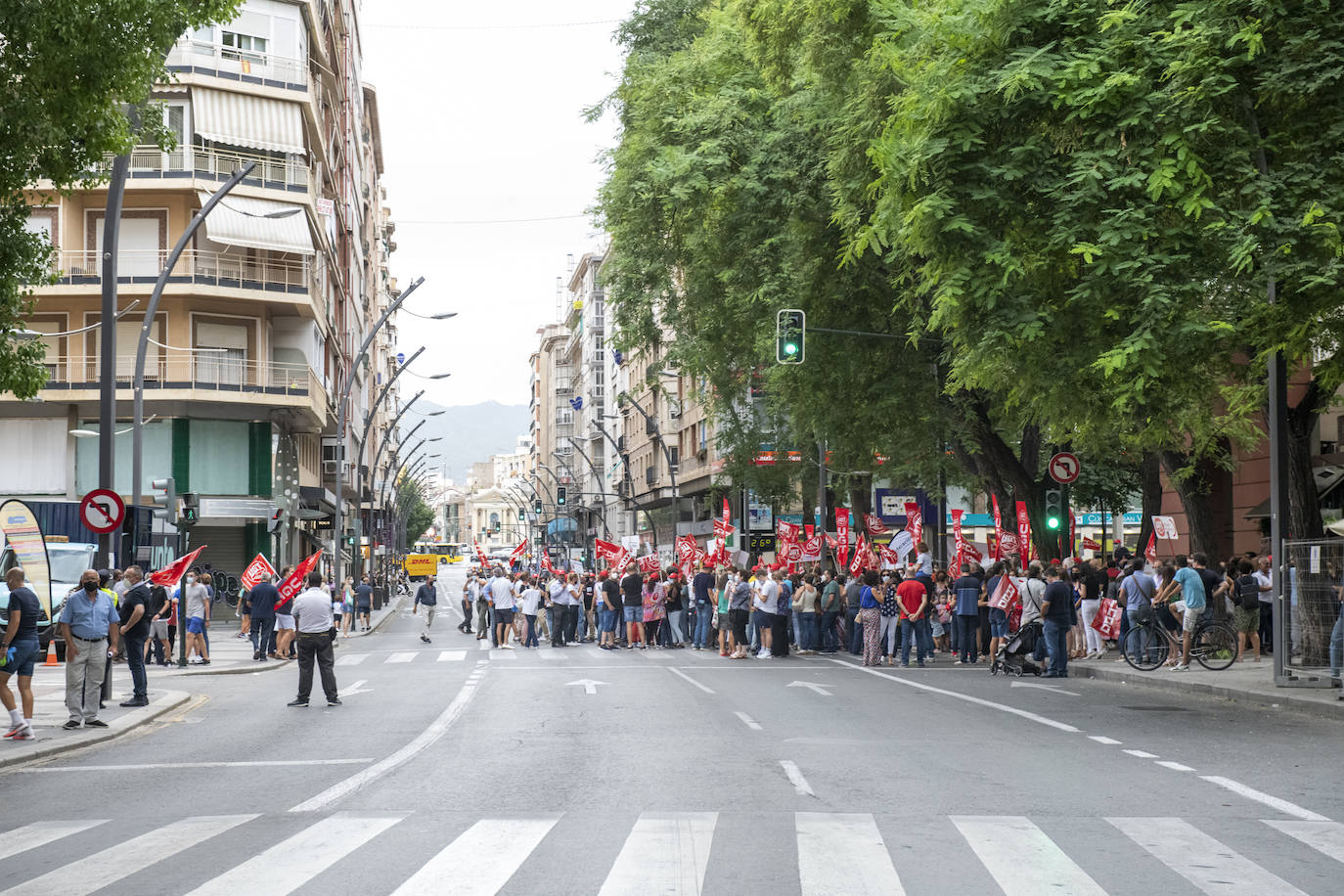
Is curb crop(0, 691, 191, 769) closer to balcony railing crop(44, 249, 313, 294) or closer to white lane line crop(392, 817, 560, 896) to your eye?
white lane line crop(392, 817, 560, 896)

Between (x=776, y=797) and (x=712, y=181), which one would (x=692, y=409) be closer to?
(x=712, y=181)

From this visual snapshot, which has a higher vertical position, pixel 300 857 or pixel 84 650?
pixel 84 650

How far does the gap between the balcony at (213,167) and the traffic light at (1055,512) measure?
25067mm

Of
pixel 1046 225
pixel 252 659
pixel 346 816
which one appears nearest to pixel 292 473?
pixel 252 659

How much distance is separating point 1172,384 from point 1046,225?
85.1 inches

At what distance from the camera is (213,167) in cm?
4450

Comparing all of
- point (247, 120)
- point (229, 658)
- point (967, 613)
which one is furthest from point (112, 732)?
point (247, 120)

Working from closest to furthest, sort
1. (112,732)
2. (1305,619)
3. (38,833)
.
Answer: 1. (38,833)
2. (112,732)
3. (1305,619)

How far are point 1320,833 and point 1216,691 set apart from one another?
1076 cm

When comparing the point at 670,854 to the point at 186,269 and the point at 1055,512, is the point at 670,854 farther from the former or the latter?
the point at 186,269

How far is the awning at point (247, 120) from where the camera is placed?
4434 centimetres

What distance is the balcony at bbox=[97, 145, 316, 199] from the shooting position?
4372cm

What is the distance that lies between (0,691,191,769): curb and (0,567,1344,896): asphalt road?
268mm

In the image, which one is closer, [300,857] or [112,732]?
[300,857]
